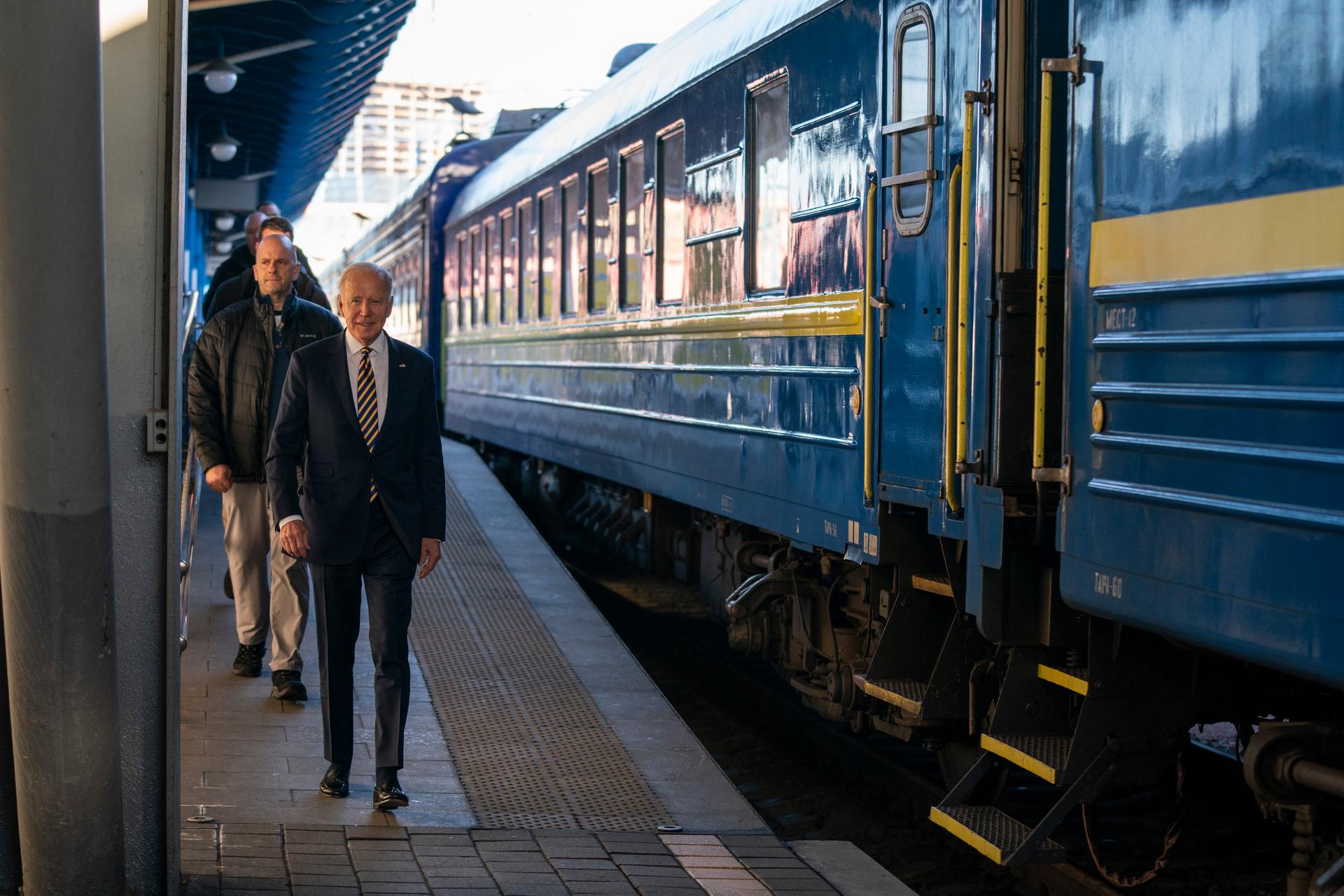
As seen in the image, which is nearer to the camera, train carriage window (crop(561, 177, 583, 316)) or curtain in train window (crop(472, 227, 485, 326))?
train carriage window (crop(561, 177, 583, 316))

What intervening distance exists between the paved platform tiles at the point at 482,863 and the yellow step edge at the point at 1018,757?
0.59 metres

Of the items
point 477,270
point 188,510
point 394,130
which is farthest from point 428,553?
point 394,130

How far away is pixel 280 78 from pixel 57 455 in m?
15.8

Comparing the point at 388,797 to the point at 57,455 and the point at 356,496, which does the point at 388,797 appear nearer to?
the point at 356,496

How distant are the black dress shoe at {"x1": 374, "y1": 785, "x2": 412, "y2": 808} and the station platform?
34mm

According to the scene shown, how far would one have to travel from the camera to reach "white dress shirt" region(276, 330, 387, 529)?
559 cm

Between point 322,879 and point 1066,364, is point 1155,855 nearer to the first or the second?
point 1066,364

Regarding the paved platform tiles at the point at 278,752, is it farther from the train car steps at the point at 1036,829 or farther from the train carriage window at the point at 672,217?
the train carriage window at the point at 672,217

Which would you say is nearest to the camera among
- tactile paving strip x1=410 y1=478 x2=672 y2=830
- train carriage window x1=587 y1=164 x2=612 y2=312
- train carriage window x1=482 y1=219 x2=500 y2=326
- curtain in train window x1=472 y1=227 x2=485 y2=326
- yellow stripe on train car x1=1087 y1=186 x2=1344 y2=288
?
yellow stripe on train car x1=1087 y1=186 x2=1344 y2=288

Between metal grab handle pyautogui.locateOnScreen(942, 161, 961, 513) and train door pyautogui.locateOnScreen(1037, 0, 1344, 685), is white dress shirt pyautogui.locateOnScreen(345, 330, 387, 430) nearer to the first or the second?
metal grab handle pyautogui.locateOnScreen(942, 161, 961, 513)

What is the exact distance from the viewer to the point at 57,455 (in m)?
4.11

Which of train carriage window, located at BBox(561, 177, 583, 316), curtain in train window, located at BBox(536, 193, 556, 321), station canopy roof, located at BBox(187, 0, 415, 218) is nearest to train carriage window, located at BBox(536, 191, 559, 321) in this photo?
curtain in train window, located at BBox(536, 193, 556, 321)

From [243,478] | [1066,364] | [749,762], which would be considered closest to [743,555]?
[749,762]

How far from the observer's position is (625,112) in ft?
35.4
